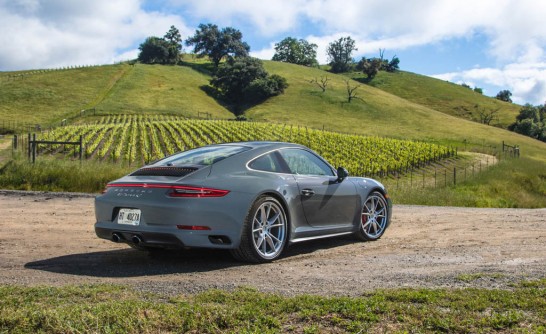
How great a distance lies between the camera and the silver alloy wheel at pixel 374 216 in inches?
332

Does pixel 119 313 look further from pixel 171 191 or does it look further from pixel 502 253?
pixel 502 253

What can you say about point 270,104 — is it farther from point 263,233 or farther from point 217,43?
point 263,233

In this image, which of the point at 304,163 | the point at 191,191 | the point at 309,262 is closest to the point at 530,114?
the point at 304,163

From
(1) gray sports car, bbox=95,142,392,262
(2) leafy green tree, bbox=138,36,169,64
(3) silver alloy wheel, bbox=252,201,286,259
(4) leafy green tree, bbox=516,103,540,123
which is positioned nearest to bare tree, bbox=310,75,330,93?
(2) leafy green tree, bbox=138,36,169,64

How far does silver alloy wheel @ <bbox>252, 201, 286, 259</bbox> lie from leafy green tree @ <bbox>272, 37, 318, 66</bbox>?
158742 mm

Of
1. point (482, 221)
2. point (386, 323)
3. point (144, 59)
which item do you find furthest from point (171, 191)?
point (144, 59)

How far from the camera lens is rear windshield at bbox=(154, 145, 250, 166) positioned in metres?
6.66

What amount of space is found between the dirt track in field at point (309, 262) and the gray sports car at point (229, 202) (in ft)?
1.09

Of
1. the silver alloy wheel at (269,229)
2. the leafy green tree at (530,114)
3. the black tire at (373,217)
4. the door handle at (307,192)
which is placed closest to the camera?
the silver alloy wheel at (269,229)

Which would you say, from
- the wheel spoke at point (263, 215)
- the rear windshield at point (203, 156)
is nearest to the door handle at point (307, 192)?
the wheel spoke at point (263, 215)

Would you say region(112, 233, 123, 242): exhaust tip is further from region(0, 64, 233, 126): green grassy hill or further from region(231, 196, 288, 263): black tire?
region(0, 64, 233, 126): green grassy hill

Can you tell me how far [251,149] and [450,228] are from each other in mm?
4743

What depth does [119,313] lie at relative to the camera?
390cm

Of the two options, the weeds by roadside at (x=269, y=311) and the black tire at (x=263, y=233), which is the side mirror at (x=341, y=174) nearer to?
the black tire at (x=263, y=233)
